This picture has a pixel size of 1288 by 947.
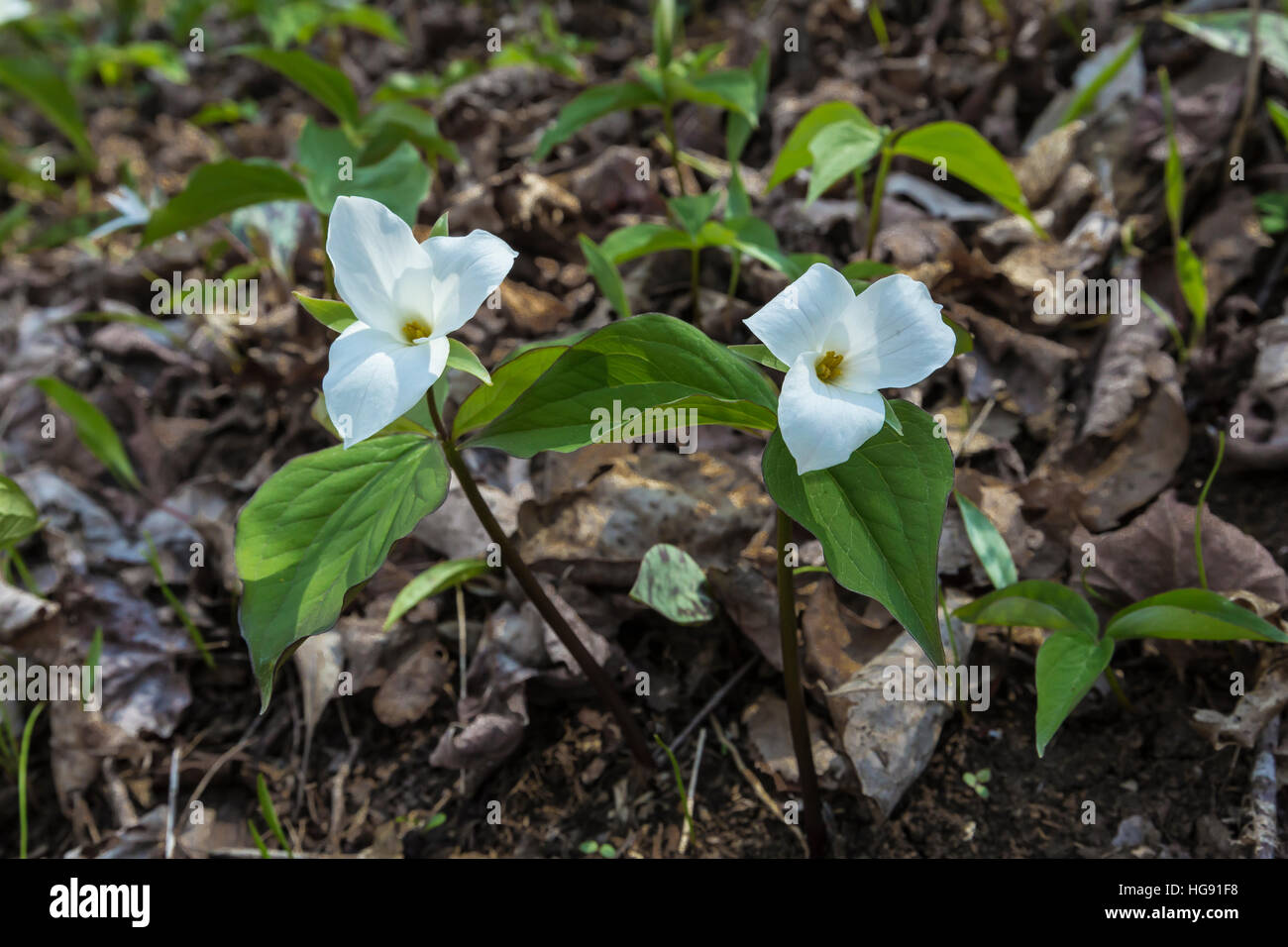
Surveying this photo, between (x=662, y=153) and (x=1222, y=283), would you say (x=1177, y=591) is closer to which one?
(x=1222, y=283)

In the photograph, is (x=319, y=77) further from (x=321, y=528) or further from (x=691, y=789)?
(x=691, y=789)

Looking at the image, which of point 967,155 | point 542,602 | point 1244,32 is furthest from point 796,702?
point 1244,32

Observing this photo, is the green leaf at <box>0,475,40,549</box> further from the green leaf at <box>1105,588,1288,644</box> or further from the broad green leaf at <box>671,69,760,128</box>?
the green leaf at <box>1105,588,1288,644</box>

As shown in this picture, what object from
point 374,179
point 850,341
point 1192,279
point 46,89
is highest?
point 46,89

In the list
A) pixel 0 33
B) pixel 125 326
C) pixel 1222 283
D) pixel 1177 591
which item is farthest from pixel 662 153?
pixel 0 33

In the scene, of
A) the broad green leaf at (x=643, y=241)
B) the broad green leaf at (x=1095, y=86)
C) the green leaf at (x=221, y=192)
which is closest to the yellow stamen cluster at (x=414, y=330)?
the broad green leaf at (x=643, y=241)

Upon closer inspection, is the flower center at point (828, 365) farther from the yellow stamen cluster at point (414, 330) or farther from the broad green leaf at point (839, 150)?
the broad green leaf at point (839, 150)
